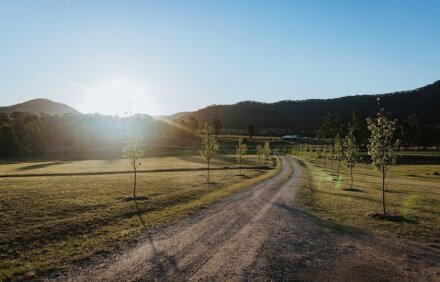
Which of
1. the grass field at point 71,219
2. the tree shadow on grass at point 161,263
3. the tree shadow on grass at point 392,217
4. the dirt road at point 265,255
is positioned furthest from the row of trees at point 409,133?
the tree shadow on grass at point 161,263

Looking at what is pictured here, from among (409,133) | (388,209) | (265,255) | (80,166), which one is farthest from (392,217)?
(409,133)

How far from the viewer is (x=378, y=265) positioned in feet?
63.9

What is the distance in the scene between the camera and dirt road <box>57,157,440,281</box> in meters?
17.7

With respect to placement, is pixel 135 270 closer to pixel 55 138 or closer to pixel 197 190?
pixel 197 190

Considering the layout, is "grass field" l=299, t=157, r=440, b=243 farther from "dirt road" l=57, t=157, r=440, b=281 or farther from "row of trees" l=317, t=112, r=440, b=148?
"row of trees" l=317, t=112, r=440, b=148

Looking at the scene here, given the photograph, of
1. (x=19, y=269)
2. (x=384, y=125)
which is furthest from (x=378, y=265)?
(x=19, y=269)

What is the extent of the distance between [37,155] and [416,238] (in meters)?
145

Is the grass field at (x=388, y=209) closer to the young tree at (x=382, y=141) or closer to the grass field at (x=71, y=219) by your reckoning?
the young tree at (x=382, y=141)

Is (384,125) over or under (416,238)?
over

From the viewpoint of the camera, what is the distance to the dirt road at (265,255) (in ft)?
58.2

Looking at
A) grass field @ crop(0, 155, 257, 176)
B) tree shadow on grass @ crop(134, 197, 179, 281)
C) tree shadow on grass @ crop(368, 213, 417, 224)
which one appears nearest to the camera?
tree shadow on grass @ crop(134, 197, 179, 281)

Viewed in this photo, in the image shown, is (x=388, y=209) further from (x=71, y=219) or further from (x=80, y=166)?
(x=80, y=166)

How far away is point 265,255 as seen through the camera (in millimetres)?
20516

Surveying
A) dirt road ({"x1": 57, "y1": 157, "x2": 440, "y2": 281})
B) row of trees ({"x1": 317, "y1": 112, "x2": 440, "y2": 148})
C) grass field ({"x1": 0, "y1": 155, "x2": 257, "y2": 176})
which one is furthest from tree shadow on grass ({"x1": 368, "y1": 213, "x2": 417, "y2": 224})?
row of trees ({"x1": 317, "y1": 112, "x2": 440, "y2": 148})
